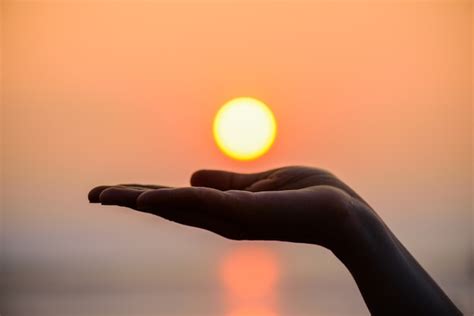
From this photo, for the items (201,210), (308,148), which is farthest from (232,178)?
(308,148)

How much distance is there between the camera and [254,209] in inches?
23.4

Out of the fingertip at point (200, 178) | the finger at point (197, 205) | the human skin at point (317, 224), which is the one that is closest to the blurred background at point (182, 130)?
the fingertip at point (200, 178)

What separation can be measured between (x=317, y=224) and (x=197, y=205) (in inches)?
6.9

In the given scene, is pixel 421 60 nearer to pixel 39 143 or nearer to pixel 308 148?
pixel 308 148

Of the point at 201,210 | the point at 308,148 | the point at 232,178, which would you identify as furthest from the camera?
the point at 308,148

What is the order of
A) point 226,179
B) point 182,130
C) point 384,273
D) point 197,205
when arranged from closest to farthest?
point 197,205
point 384,273
point 226,179
point 182,130

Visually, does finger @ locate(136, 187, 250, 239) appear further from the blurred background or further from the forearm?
the blurred background

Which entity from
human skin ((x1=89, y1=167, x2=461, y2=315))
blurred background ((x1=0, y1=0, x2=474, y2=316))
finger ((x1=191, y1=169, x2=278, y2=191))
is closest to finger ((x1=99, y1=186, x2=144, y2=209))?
human skin ((x1=89, y1=167, x2=461, y2=315))

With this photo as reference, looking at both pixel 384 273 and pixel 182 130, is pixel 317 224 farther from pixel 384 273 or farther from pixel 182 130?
pixel 182 130

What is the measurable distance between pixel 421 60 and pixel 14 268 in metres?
1.38

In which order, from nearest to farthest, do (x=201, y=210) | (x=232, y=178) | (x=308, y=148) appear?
(x=201, y=210)
(x=232, y=178)
(x=308, y=148)

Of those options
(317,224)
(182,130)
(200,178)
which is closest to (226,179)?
(200,178)

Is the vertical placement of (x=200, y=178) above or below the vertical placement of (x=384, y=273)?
above

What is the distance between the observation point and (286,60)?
141 cm
